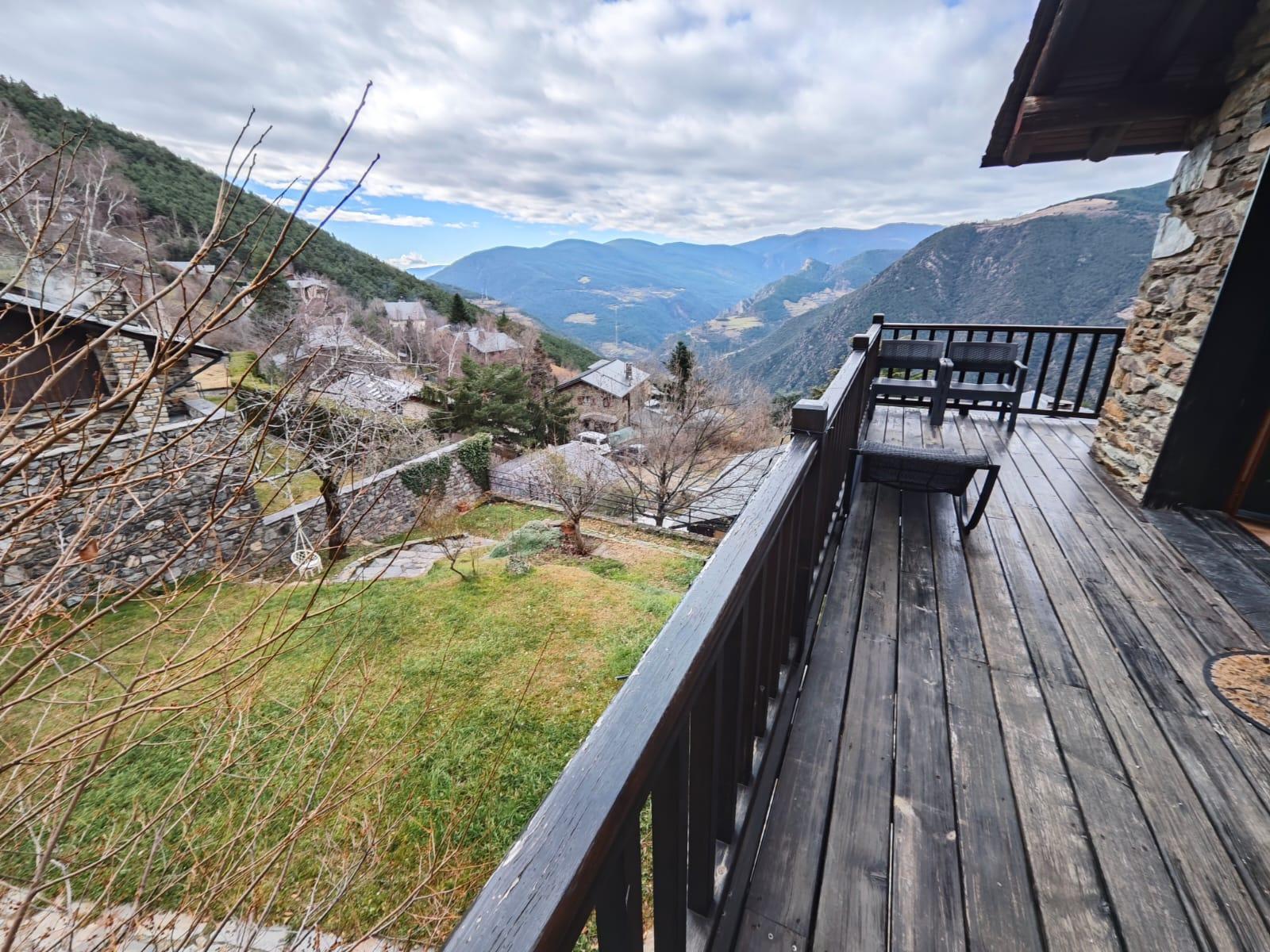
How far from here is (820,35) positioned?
8.12 metres

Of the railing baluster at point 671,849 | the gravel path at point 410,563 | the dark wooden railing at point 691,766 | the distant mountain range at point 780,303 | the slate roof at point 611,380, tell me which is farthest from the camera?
the distant mountain range at point 780,303

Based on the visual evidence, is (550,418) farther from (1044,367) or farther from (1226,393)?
(1226,393)

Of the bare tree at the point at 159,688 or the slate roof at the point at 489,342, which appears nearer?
the bare tree at the point at 159,688

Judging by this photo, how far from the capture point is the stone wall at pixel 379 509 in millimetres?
8914

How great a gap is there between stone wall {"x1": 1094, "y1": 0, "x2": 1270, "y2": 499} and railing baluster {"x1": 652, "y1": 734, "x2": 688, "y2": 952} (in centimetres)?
372

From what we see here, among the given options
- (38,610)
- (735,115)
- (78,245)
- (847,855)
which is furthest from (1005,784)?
(735,115)

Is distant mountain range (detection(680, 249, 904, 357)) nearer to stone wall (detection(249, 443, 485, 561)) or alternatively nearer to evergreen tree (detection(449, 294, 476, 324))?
evergreen tree (detection(449, 294, 476, 324))

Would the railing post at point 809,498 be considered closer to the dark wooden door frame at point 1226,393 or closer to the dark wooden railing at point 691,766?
the dark wooden railing at point 691,766

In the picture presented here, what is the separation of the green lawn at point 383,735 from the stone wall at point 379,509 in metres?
1.58

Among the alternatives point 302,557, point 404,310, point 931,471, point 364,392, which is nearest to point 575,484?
point 364,392

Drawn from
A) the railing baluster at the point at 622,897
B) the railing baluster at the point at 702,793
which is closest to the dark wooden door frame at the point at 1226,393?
the railing baluster at the point at 702,793

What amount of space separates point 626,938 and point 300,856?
438 cm

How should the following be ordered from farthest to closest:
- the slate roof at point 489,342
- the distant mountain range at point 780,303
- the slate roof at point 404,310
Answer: the distant mountain range at point 780,303
the slate roof at point 404,310
the slate roof at point 489,342

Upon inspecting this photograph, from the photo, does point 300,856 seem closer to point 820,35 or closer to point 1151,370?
point 1151,370
